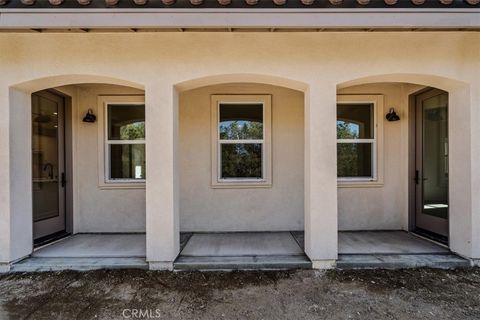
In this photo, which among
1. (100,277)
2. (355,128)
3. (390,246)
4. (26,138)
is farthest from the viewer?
(355,128)

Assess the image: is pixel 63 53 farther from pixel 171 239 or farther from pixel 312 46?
pixel 312 46

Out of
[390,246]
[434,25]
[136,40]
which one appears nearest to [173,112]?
[136,40]

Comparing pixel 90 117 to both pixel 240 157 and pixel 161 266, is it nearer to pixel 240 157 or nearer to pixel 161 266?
pixel 240 157

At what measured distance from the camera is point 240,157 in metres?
5.83

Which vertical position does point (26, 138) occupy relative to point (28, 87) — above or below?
below

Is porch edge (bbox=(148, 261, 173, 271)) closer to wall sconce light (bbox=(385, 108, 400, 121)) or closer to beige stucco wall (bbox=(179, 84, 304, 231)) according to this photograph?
beige stucco wall (bbox=(179, 84, 304, 231))

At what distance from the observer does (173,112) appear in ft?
13.0

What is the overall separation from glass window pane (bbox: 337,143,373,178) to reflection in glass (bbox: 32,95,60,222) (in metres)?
5.85

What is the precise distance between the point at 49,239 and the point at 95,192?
1166 mm

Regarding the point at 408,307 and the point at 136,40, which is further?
the point at 136,40

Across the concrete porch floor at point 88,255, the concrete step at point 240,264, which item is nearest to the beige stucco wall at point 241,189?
the concrete porch floor at point 88,255

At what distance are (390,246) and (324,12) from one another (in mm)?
3937

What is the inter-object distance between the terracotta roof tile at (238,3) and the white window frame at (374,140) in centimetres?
262

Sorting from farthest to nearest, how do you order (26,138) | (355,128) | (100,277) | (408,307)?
(355,128) < (26,138) < (100,277) < (408,307)
